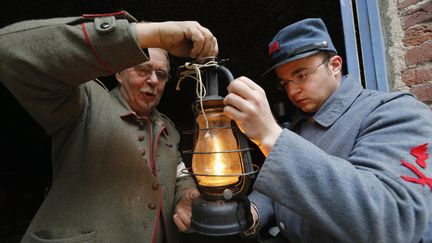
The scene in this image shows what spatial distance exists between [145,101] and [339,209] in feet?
3.84

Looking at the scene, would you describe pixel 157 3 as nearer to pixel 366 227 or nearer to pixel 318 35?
pixel 318 35

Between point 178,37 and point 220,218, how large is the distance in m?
0.63

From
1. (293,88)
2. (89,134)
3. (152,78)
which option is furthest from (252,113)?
(152,78)

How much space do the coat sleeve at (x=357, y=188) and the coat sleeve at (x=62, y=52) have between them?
57cm

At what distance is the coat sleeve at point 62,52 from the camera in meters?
0.73

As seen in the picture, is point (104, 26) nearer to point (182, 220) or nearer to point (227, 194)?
Answer: point (227, 194)

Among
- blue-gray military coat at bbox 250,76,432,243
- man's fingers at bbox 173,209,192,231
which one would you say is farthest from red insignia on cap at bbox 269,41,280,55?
man's fingers at bbox 173,209,192,231

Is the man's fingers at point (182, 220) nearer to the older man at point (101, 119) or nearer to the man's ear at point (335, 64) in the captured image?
the older man at point (101, 119)

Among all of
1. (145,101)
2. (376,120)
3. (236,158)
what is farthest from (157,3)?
(376,120)

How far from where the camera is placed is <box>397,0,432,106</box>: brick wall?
3.48ft

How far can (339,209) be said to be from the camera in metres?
0.64

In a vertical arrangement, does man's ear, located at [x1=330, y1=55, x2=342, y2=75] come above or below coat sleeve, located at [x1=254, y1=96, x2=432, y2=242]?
above

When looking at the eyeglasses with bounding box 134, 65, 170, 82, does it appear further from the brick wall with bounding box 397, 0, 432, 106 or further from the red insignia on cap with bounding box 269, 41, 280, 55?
the brick wall with bounding box 397, 0, 432, 106

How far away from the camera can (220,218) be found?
30.2 inches
